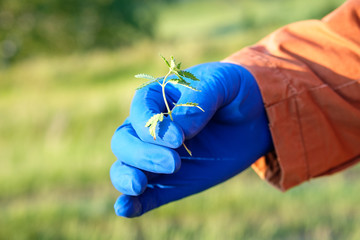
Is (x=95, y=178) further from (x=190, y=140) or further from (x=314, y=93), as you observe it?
(x=314, y=93)

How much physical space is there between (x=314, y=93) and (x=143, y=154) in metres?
0.50

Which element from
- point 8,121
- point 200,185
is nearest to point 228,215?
point 200,185

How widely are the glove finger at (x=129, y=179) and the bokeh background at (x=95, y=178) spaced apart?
4.25ft

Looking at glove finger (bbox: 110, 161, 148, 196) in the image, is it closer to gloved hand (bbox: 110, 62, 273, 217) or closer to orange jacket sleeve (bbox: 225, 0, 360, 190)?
gloved hand (bbox: 110, 62, 273, 217)

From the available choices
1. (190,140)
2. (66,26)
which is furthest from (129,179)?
(66,26)

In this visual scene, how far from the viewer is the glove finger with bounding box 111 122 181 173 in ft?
3.17

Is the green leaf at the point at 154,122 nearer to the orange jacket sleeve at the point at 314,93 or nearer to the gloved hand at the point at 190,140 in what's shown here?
the gloved hand at the point at 190,140

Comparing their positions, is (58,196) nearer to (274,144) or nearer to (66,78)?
(274,144)

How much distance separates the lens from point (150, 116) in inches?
38.3

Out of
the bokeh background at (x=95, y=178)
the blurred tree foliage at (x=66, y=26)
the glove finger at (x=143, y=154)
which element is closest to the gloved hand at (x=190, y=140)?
the glove finger at (x=143, y=154)

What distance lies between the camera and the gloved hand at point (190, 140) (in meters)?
0.98

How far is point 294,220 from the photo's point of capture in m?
2.45

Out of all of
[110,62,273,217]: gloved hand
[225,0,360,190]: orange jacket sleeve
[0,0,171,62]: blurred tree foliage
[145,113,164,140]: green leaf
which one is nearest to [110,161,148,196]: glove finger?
[110,62,273,217]: gloved hand

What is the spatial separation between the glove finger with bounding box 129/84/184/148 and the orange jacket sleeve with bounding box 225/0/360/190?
0.29 meters
